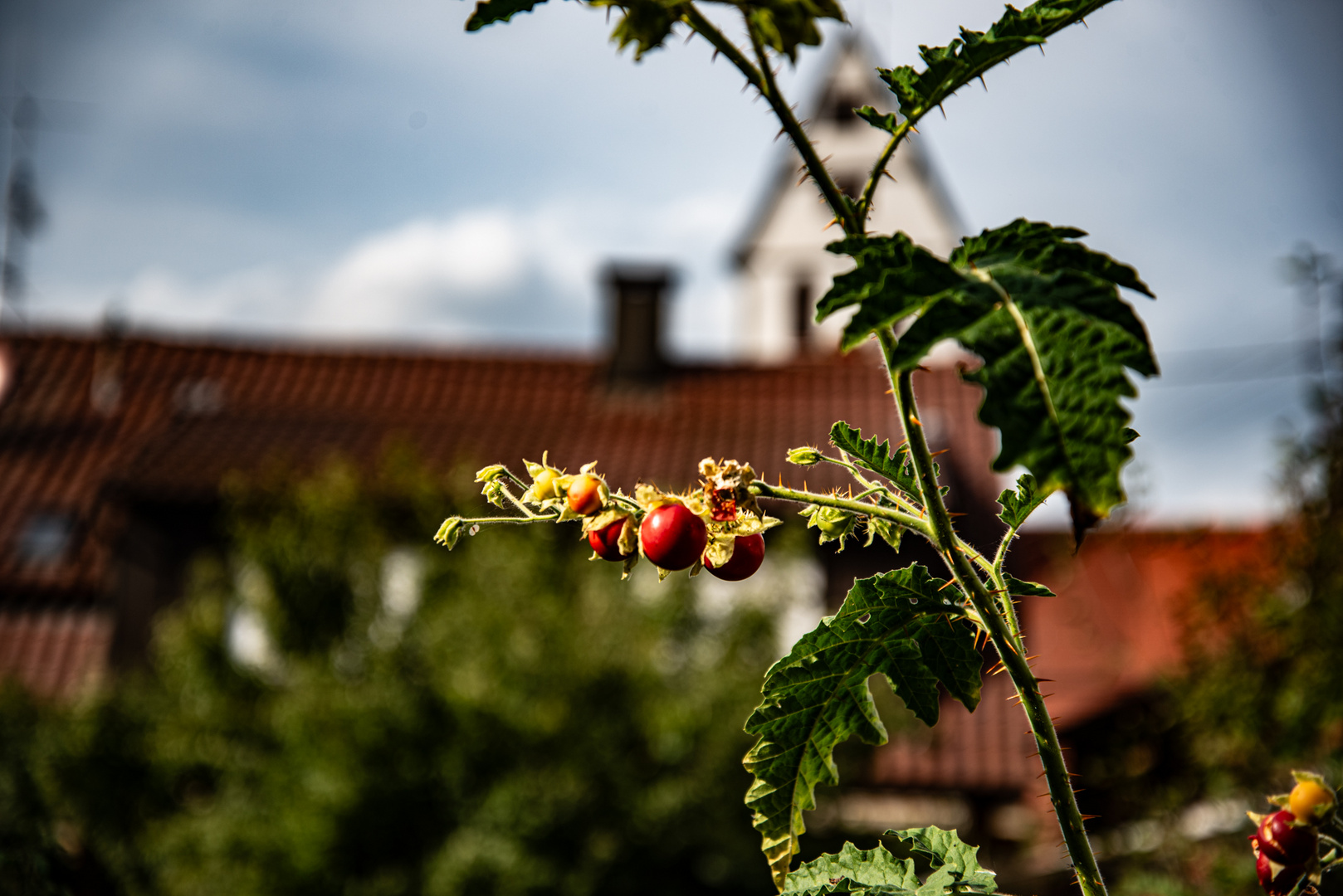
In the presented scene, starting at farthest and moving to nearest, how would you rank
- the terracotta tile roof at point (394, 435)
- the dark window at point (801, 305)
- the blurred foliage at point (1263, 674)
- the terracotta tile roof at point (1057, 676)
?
the dark window at point (801, 305) → the terracotta tile roof at point (394, 435) → the terracotta tile roof at point (1057, 676) → the blurred foliage at point (1263, 674)

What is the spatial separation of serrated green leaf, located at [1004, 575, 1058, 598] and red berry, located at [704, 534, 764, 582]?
233 mm

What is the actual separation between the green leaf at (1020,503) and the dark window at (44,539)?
57.6 feet

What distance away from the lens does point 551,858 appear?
27.2ft

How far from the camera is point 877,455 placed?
3.56 ft

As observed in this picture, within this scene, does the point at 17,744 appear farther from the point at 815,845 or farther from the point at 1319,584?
the point at 1319,584

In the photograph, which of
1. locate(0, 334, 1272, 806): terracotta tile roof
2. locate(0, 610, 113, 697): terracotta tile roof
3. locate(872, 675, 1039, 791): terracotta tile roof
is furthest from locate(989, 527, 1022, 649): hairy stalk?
locate(0, 610, 113, 697): terracotta tile roof

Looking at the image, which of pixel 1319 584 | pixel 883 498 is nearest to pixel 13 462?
pixel 1319 584

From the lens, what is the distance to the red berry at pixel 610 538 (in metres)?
1.05

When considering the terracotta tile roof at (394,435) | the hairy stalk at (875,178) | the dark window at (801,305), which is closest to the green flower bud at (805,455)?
the hairy stalk at (875,178)

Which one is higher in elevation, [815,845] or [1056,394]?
[1056,394]

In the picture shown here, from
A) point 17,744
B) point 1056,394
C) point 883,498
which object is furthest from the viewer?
point 17,744

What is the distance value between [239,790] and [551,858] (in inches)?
98.6

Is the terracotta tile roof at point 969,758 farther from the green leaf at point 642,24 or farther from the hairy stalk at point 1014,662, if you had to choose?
the green leaf at point 642,24

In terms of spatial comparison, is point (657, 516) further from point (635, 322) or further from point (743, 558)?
point (635, 322)
